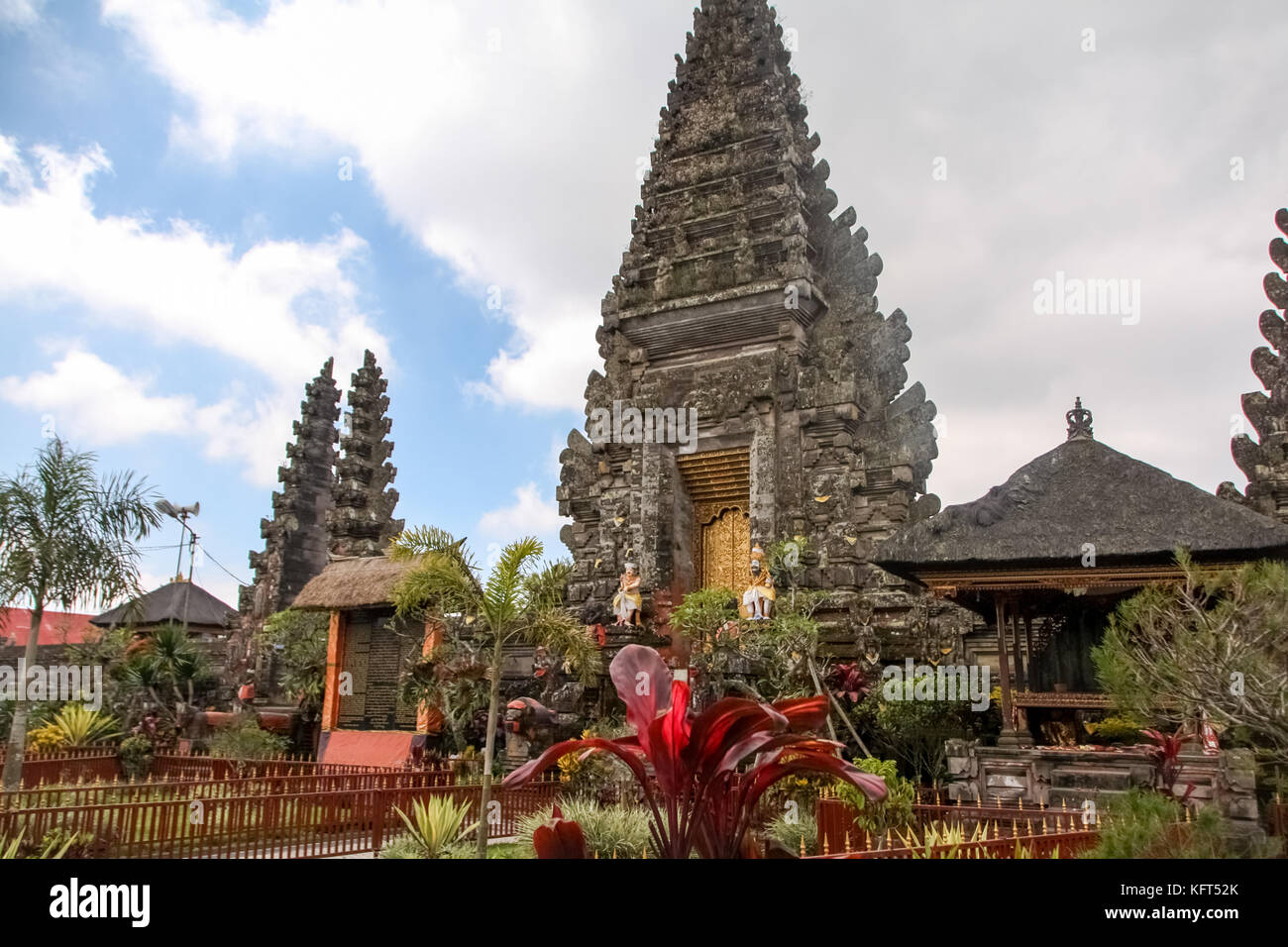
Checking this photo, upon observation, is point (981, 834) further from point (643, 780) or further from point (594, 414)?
point (594, 414)

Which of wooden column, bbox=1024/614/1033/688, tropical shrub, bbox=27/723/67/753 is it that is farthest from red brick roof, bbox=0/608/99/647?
wooden column, bbox=1024/614/1033/688

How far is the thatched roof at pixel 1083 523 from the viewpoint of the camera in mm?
9359

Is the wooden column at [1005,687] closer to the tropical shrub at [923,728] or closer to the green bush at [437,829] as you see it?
the tropical shrub at [923,728]

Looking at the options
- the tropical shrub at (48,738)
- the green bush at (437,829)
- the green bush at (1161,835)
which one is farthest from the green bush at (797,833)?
the tropical shrub at (48,738)

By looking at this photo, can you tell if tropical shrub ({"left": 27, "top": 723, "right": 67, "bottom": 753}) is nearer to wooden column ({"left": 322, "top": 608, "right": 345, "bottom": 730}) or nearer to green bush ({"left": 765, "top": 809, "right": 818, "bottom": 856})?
wooden column ({"left": 322, "top": 608, "right": 345, "bottom": 730})

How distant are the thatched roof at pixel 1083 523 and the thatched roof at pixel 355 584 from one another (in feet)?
31.2

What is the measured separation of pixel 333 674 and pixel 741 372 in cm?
894

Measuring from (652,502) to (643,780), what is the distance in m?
10.8

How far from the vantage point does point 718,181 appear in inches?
683

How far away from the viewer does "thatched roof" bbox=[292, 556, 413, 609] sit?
55.4 ft

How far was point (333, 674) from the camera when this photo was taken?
17.2 meters

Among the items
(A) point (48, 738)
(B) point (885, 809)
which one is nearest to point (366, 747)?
(A) point (48, 738)

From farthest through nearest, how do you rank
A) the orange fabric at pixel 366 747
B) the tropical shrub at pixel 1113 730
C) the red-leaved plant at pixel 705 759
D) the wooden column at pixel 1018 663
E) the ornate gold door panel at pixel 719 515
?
the ornate gold door panel at pixel 719 515
the orange fabric at pixel 366 747
the wooden column at pixel 1018 663
the tropical shrub at pixel 1113 730
the red-leaved plant at pixel 705 759

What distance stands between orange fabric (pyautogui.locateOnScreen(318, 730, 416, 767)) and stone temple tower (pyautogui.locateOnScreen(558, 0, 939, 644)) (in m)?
3.76
